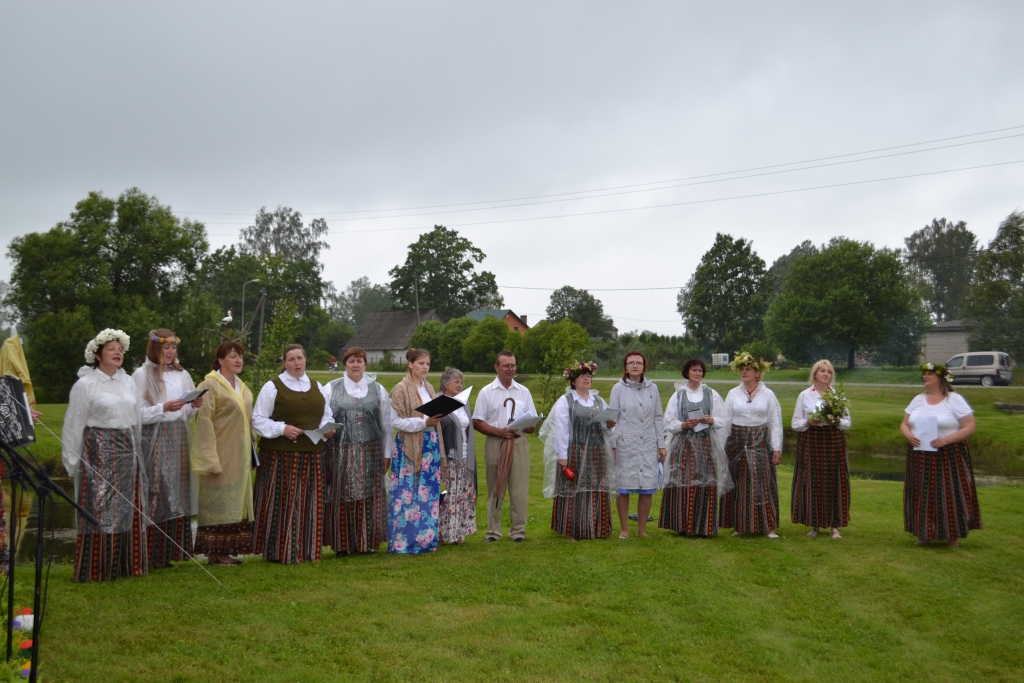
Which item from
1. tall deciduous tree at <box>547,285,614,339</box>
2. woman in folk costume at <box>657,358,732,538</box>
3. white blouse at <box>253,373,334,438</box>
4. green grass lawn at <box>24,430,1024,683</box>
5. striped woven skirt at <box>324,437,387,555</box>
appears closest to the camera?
green grass lawn at <box>24,430,1024,683</box>

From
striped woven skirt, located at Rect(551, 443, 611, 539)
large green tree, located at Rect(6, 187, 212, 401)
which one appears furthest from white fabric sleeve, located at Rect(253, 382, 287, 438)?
large green tree, located at Rect(6, 187, 212, 401)

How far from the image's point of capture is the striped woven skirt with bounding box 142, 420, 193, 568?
6781 mm

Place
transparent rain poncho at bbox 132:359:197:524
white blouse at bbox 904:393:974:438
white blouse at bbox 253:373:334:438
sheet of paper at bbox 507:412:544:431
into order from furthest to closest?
white blouse at bbox 904:393:974:438 < sheet of paper at bbox 507:412:544:431 < white blouse at bbox 253:373:334:438 < transparent rain poncho at bbox 132:359:197:524

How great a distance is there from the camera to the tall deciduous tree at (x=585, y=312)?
6431 centimetres

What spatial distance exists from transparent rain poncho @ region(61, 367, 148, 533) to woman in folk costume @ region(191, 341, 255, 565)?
0.53 metres

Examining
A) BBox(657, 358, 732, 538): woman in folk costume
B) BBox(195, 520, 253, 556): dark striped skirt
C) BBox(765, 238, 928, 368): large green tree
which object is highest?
BBox(765, 238, 928, 368): large green tree

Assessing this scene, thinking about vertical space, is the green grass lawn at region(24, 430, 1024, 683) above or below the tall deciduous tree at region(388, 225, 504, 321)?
below

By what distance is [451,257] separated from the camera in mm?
57188

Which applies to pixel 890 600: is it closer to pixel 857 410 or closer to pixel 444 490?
Result: pixel 444 490

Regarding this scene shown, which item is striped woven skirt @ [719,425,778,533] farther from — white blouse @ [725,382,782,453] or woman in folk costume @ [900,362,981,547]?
woman in folk costume @ [900,362,981,547]

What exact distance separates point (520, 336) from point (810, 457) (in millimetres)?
28214

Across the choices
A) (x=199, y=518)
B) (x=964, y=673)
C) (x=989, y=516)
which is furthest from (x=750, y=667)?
(x=989, y=516)

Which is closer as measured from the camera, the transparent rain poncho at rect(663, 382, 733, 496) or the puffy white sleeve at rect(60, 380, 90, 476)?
the puffy white sleeve at rect(60, 380, 90, 476)

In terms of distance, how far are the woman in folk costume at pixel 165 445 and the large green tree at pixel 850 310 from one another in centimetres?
4032
